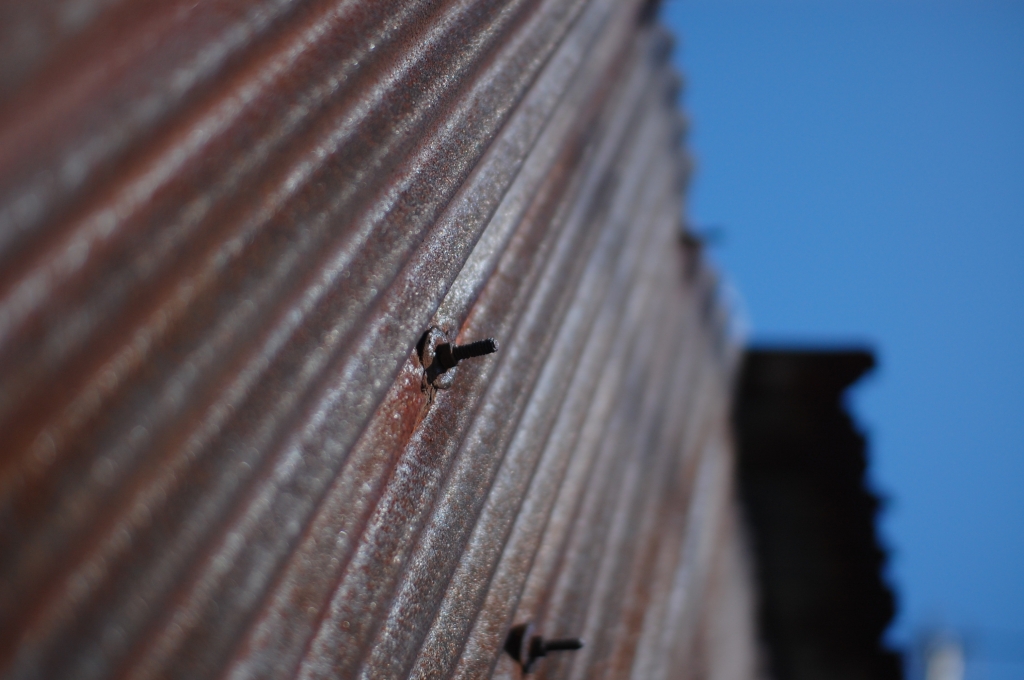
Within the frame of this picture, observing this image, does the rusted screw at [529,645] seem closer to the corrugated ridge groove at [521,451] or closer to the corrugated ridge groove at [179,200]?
the corrugated ridge groove at [521,451]

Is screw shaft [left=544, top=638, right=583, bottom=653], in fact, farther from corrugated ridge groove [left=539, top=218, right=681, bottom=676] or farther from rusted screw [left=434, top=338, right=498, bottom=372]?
rusted screw [left=434, top=338, right=498, bottom=372]

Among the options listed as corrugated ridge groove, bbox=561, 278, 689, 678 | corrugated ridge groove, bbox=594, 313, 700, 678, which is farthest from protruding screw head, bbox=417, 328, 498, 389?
corrugated ridge groove, bbox=594, 313, 700, 678

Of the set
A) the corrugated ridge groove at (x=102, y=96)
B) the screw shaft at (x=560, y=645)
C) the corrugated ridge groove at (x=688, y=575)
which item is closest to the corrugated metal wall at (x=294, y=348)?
the corrugated ridge groove at (x=102, y=96)

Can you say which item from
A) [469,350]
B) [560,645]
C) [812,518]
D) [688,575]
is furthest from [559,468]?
[812,518]

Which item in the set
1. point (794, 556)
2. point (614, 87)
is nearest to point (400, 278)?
point (614, 87)

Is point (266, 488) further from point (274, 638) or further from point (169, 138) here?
point (169, 138)

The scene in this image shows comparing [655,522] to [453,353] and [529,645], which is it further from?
[453,353]
